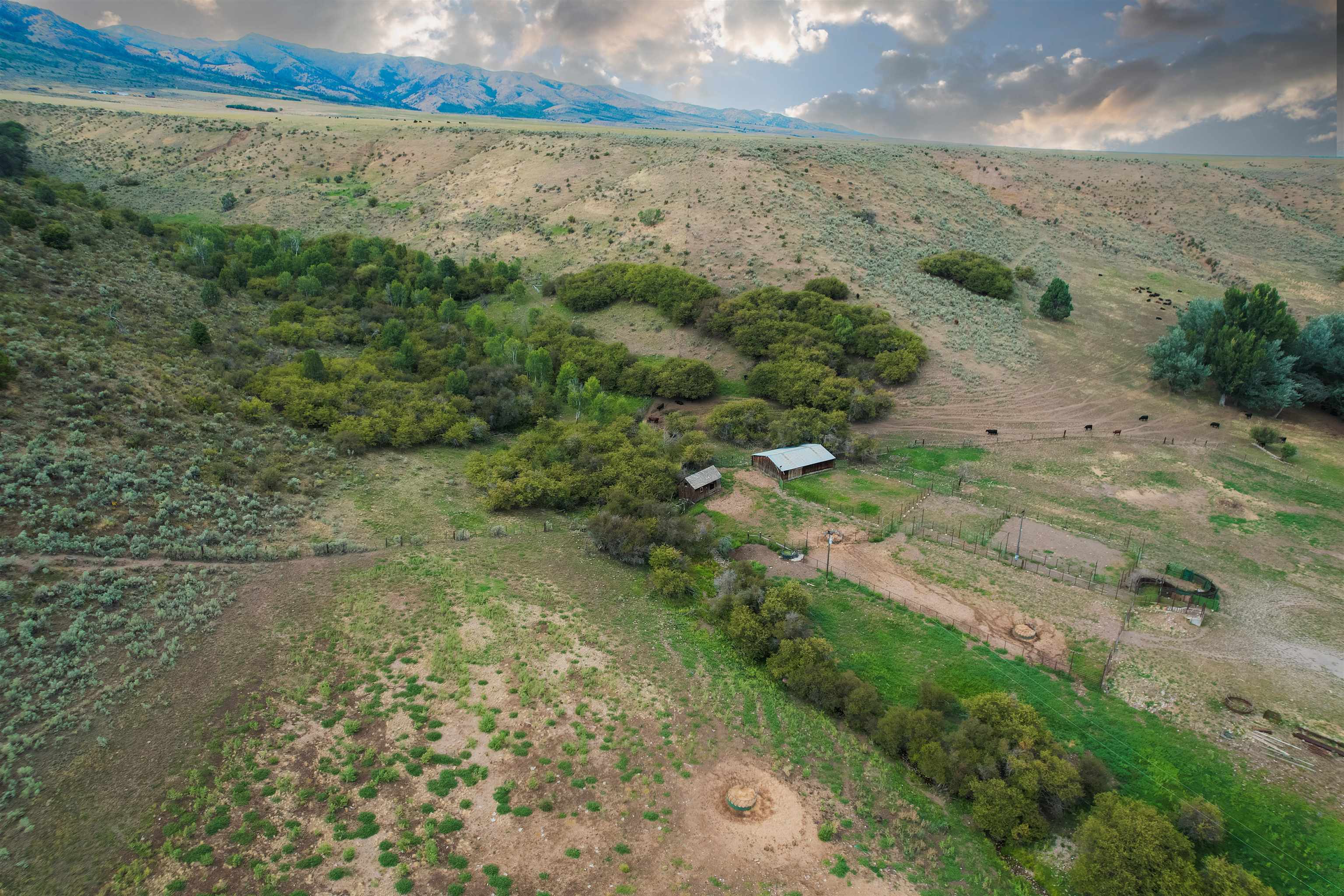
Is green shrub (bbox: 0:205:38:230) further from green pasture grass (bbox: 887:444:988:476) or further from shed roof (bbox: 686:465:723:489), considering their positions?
green pasture grass (bbox: 887:444:988:476)

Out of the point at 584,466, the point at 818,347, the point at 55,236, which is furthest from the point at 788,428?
the point at 55,236

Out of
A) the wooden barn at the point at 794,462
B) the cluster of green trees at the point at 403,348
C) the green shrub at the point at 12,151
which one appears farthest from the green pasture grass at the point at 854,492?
the green shrub at the point at 12,151

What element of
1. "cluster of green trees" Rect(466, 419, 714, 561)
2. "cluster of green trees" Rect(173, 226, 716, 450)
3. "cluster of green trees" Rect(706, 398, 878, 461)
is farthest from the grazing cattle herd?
→ "cluster of green trees" Rect(466, 419, 714, 561)

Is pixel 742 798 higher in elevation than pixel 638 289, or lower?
lower

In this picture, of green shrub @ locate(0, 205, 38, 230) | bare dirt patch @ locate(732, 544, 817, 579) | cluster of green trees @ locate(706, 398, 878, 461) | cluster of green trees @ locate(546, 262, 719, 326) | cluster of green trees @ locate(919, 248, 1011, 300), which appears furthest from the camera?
cluster of green trees @ locate(919, 248, 1011, 300)

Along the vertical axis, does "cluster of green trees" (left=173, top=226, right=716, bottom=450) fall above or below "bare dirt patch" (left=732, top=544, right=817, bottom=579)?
above

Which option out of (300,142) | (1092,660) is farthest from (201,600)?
(300,142)

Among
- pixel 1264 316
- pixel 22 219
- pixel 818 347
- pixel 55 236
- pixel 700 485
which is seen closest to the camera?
pixel 700 485

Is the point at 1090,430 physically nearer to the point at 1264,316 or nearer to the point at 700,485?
the point at 1264,316
